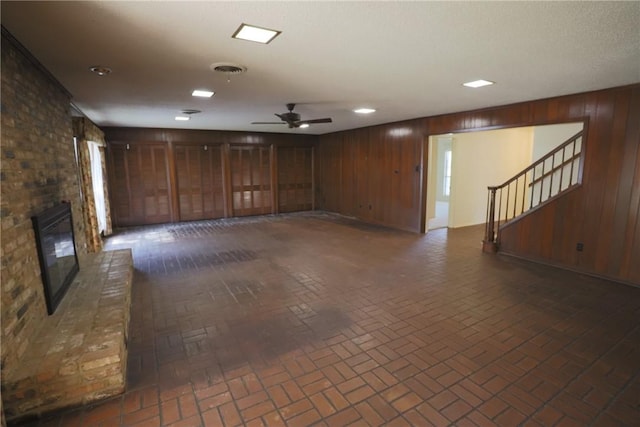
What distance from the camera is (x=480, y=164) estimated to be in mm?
7254

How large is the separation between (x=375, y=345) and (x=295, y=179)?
7.38 metres

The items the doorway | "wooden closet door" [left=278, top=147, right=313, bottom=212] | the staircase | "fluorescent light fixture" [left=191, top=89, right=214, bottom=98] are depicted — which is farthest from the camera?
"wooden closet door" [left=278, top=147, right=313, bottom=212]

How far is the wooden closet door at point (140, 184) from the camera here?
24.7 feet

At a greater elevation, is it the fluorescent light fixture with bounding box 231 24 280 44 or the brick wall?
the fluorescent light fixture with bounding box 231 24 280 44

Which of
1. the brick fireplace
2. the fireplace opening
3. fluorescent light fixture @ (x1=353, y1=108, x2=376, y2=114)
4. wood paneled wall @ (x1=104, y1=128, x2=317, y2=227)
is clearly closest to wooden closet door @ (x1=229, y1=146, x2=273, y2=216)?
wood paneled wall @ (x1=104, y1=128, x2=317, y2=227)

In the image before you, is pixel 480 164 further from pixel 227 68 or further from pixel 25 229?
pixel 25 229

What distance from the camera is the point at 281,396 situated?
2059mm

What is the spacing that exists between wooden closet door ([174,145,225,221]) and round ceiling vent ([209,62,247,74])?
5.56m

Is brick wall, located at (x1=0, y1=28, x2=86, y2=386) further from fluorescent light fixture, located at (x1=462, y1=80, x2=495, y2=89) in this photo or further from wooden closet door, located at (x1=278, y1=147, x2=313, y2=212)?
wooden closet door, located at (x1=278, y1=147, x2=313, y2=212)

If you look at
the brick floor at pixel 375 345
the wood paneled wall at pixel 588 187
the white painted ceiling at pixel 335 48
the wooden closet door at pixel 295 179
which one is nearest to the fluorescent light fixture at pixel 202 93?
the white painted ceiling at pixel 335 48

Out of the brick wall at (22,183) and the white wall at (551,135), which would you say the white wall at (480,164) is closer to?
the white wall at (551,135)

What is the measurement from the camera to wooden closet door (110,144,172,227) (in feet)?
24.7

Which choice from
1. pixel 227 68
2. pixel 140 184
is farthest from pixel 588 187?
pixel 140 184

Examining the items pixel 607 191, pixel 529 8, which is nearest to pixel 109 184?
pixel 529 8
